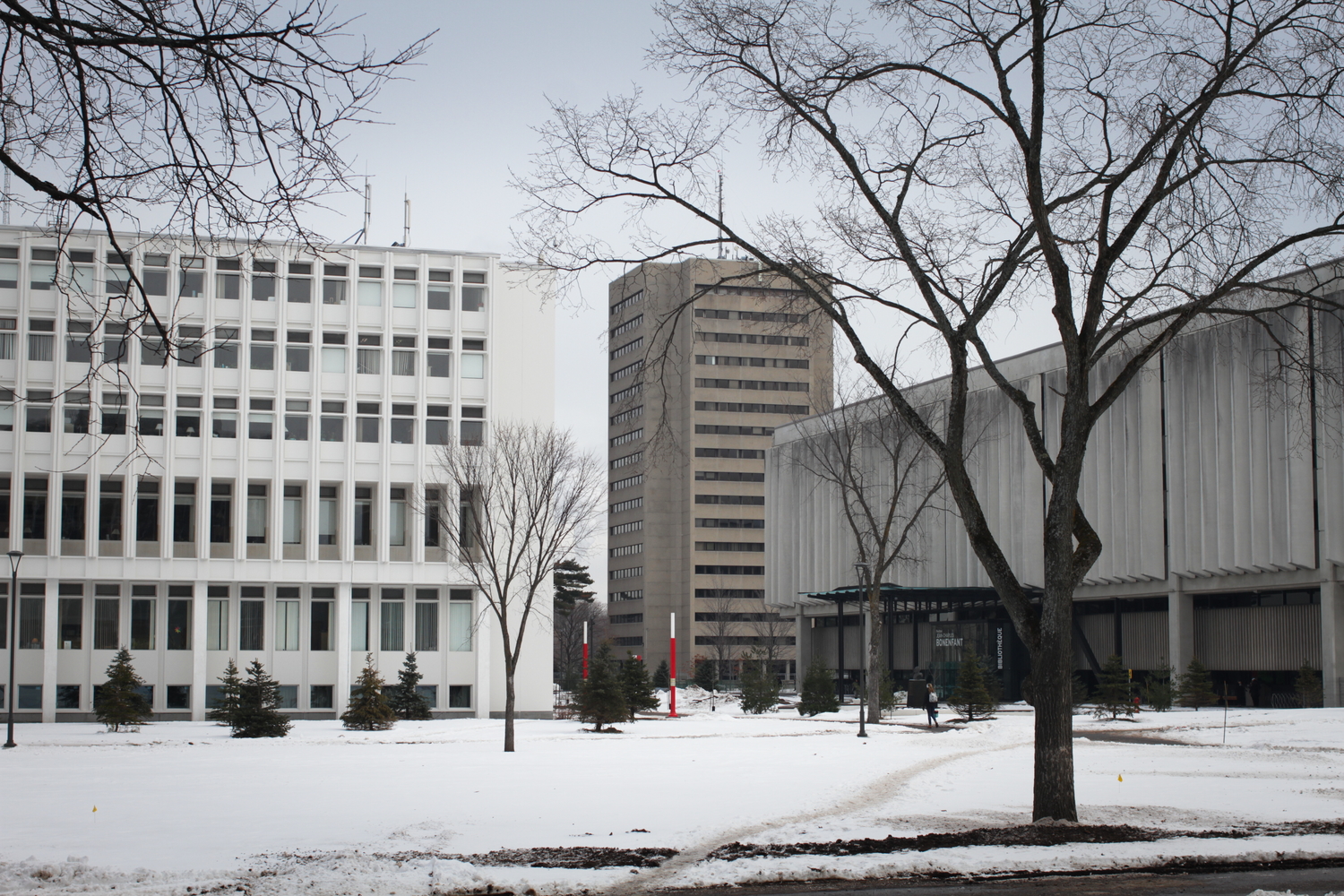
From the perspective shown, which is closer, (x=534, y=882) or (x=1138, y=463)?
(x=534, y=882)

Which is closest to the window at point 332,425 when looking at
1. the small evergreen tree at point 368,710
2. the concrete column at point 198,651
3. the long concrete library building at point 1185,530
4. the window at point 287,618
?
the concrete column at point 198,651

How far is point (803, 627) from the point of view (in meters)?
85.8

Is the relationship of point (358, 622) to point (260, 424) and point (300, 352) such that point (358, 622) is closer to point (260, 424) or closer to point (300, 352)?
point (260, 424)

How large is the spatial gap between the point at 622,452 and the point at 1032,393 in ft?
339

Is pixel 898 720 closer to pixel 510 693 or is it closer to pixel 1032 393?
pixel 510 693

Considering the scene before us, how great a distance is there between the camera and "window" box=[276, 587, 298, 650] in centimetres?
4734

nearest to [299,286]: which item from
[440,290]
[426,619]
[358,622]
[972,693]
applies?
[440,290]

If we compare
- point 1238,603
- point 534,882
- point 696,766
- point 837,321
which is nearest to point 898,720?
point 1238,603

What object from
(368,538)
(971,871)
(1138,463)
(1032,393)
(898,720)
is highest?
(1032,393)

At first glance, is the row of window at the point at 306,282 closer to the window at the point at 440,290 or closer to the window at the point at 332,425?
the window at the point at 440,290

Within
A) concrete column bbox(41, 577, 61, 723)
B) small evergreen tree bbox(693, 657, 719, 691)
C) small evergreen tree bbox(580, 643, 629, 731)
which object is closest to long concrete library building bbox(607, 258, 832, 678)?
small evergreen tree bbox(693, 657, 719, 691)

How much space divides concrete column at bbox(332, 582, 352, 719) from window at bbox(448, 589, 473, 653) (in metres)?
3.78

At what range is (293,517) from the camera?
156ft

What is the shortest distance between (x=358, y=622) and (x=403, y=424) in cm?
773
